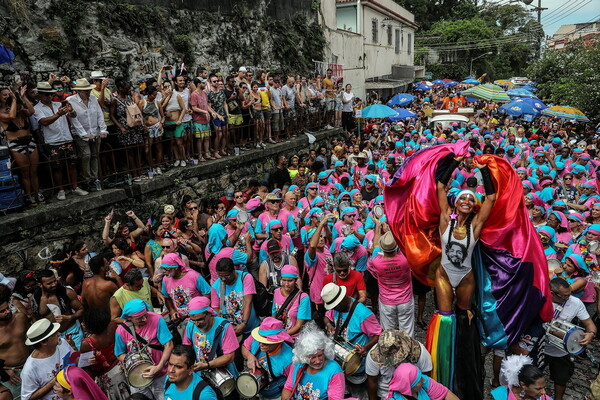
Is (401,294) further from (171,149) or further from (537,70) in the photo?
(537,70)

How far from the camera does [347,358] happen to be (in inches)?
155

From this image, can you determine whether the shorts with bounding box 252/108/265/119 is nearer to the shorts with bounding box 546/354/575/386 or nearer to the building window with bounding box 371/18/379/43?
the shorts with bounding box 546/354/575/386

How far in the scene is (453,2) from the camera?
52.7 metres

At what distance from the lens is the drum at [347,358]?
3.94 m

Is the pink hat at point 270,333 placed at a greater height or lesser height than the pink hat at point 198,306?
lesser

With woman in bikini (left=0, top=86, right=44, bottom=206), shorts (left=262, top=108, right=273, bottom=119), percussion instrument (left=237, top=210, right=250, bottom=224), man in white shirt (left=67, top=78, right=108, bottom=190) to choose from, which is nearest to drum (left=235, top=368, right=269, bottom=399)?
percussion instrument (left=237, top=210, right=250, bottom=224)

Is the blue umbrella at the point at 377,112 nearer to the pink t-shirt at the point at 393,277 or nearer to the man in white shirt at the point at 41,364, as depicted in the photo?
the pink t-shirt at the point at 393,277

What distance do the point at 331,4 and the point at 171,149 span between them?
13179 mm

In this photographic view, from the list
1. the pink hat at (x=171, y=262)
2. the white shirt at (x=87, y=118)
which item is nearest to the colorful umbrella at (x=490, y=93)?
the white shirt at (x=87, y=118)

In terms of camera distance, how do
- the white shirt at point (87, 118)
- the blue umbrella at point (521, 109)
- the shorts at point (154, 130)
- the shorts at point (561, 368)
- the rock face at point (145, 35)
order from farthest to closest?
the blue umbrella at point (521, 109) → the shorts at point (154, 130) → the rock face at point (145, 35) → the white shirt at point (87, 118) → the shorts at point (561, 368)

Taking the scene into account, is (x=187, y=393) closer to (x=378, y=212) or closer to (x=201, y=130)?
(x=378, y=212)

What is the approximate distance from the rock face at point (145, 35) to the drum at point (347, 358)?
7.12m

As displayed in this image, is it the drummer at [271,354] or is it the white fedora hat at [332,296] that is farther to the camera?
the white fedora hat at [332,296]

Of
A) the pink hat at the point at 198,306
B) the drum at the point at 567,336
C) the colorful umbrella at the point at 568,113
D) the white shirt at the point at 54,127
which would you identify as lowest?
the drum at the point at 567,336
